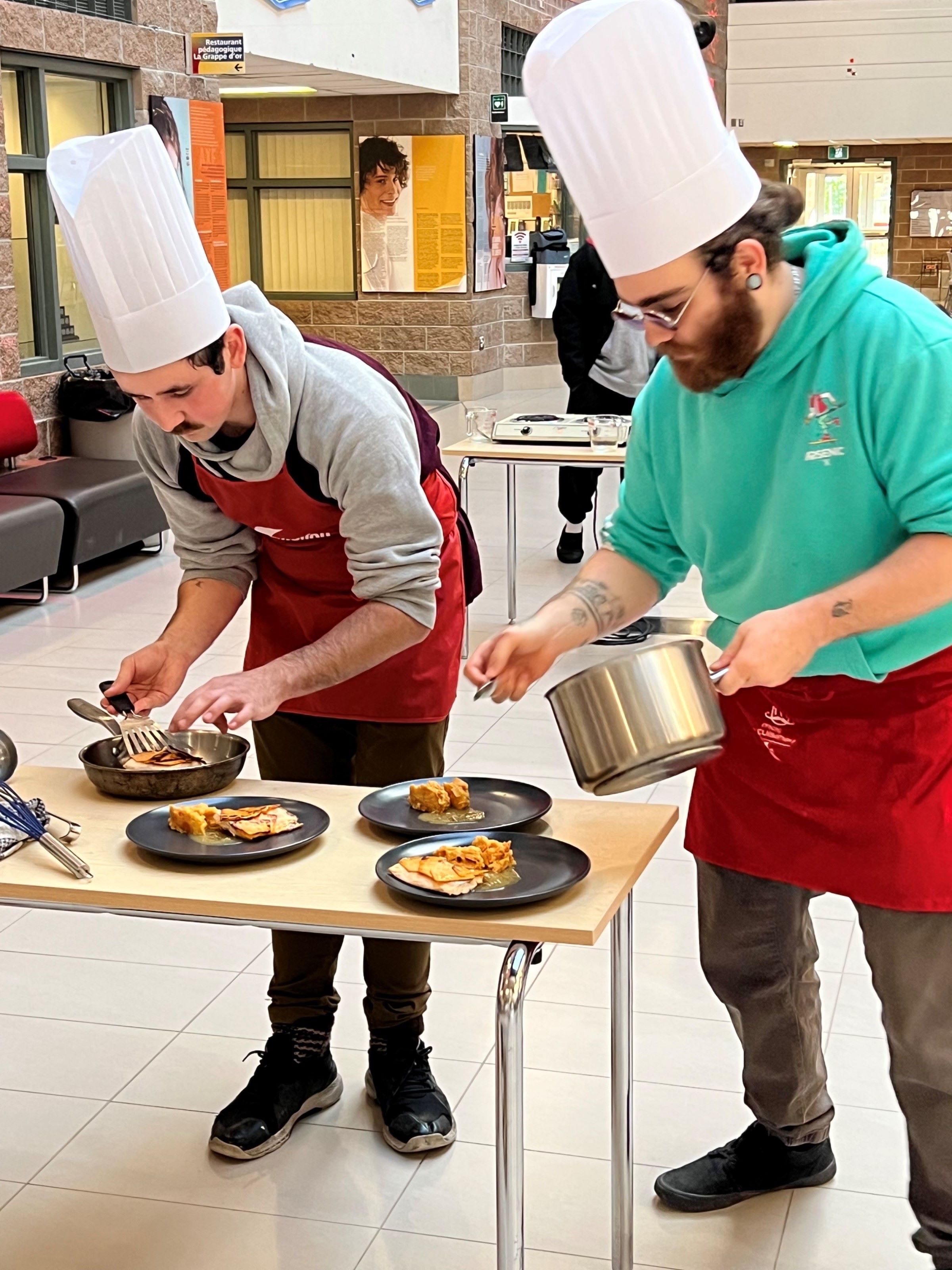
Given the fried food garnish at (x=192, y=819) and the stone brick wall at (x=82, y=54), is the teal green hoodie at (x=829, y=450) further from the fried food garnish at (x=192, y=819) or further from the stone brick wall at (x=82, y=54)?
the stone brick wall at (x=82, y=54)

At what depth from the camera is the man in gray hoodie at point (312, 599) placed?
2.21 m

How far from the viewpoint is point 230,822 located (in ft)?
6.63

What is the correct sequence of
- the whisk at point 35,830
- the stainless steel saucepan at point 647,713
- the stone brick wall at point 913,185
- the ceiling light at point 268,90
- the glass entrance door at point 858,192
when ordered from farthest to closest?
the glass entrance door at point 858,192, the stone brick wall at point 913,185, the ceiling light at point 268,90, the whisk at point 35,830, the stainless steel saucepan at point 647,713

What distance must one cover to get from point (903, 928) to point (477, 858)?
0.55m

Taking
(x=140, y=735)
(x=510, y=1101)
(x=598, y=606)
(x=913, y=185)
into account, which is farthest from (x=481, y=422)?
(x=913, y=185)

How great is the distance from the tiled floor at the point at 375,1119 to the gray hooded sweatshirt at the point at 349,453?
0.90 m

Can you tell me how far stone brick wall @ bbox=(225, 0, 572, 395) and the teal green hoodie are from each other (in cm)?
1134

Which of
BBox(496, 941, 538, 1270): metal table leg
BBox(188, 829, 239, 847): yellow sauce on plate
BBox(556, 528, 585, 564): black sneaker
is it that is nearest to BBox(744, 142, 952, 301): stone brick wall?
BBox(556, 528, 585, 564): black sneaker

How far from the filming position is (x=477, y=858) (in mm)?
1869

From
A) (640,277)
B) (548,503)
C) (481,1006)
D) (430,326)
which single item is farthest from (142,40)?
(640,277)

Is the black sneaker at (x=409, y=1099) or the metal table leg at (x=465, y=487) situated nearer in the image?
the black sneaker at (x=409, y=1099)

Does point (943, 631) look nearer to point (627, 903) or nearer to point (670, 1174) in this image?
point (627, 903)

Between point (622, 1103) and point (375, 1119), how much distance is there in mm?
637

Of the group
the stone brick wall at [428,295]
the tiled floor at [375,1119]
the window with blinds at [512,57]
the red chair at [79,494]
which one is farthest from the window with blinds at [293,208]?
the tiled floor at [375,1119]
